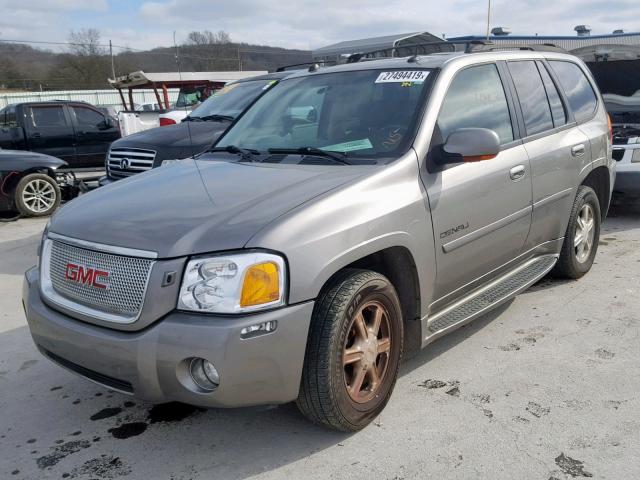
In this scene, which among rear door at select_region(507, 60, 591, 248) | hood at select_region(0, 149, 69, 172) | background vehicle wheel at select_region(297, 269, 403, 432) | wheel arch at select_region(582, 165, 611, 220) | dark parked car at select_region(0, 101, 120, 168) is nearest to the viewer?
background vehicle wheel at select_region(297, 269, 403, 432)

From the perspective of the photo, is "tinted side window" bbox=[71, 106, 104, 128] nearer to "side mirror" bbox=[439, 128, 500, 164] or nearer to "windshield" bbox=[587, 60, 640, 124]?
"windshield" bbox=[587, 60, 640, 124]

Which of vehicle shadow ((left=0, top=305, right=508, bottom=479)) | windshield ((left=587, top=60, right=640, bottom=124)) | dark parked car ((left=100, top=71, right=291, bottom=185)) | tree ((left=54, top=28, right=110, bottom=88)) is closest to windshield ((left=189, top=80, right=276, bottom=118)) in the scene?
dark parked car ((left=100, top=71, right=291, bottom=185))

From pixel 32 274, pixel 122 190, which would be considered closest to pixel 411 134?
pixel 122 190

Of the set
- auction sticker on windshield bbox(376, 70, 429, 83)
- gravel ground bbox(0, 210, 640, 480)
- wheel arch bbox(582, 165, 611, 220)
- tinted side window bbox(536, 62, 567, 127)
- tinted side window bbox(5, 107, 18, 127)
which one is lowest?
gravel ground bbox(0, 210, 640, 480)

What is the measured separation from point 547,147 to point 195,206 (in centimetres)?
268

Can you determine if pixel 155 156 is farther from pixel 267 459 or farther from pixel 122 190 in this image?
pixel 267 459

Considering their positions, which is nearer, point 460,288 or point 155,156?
point 460,288

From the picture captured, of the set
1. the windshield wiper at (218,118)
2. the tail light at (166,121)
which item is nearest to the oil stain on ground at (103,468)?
the windshield wiper at (218,118)

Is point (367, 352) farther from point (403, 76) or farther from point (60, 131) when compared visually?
point (60, 131)

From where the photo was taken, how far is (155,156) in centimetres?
711

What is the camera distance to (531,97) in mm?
4453

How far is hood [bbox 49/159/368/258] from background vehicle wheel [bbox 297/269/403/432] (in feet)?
1.57

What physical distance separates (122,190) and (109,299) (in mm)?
937

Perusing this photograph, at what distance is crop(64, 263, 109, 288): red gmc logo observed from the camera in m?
2.79
